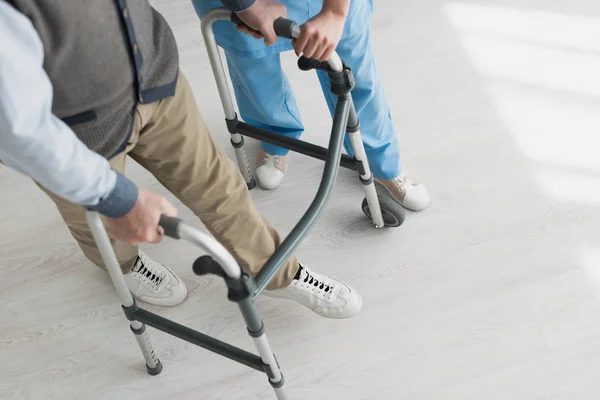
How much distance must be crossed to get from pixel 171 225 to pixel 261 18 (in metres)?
0.52

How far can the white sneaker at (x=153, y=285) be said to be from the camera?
6.35 ft

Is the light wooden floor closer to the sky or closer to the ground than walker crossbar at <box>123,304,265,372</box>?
closer to the ground

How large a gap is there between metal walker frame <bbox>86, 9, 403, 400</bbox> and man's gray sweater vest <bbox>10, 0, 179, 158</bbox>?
162 millimetres

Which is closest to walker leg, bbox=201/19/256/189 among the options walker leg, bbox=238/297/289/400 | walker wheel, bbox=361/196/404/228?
walker wheel, bbox=361/196/404/228

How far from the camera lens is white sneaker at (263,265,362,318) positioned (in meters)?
1.82

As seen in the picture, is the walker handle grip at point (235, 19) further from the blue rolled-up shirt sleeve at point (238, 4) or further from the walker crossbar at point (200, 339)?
the walker crossbar at point (200, 339)

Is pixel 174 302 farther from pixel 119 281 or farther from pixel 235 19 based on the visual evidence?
pixel 235 19

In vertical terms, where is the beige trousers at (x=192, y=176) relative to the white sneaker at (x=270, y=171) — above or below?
above

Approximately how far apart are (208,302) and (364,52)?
0.73 metres

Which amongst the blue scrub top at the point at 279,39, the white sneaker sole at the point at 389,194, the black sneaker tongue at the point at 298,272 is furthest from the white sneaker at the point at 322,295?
the blue scrub top at the point at 279,39

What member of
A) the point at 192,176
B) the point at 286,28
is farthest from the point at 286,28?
the point at 192,176

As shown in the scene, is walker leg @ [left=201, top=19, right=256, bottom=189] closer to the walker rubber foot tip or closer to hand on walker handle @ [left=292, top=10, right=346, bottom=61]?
hand on walker handle @ [left=292, top=10, right=346, bottom=61]

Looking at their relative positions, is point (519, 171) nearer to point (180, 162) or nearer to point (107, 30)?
point (180, 162)

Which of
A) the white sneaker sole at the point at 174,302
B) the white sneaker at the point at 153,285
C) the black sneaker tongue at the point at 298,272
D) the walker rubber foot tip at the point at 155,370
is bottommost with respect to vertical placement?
the walker rubber foot tip at the point at 155,370
